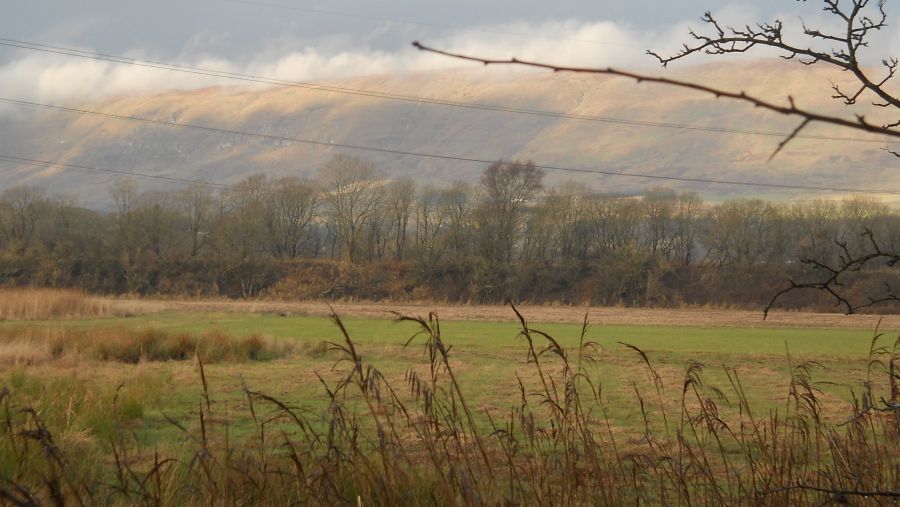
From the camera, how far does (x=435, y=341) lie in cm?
297

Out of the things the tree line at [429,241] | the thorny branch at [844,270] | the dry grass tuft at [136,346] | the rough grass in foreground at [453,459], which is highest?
the tree line at [429,241]

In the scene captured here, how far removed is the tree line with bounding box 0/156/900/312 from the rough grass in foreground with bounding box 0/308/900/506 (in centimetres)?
5043

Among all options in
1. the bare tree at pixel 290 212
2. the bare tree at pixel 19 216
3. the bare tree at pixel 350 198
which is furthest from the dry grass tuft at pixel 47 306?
the bare tree at pixel 290 212

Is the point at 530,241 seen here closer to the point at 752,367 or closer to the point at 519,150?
the point at 752,367

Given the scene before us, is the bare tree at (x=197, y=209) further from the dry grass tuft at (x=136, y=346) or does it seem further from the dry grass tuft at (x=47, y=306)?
the dry grass tuft at (x=136, y=346)

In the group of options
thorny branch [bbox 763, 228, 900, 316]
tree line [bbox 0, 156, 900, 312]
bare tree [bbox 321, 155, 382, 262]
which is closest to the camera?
thorny branch [bbox 763, 228, 900, 316]

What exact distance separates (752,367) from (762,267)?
4443 cm

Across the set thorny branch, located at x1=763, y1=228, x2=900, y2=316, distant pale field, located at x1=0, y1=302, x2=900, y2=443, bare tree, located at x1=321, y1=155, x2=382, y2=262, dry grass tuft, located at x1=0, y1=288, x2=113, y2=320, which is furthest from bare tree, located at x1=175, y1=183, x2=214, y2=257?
thorny branch, located at x1=763, y1=228, x2=900, y2=316

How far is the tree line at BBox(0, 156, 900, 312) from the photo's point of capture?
61031mm

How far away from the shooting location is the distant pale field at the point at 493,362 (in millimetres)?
13255

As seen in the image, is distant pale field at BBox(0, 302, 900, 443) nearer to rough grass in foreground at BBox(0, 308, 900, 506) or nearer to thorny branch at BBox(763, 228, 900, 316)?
rough grass in foreground at BBox(0, 308, 900, 506)

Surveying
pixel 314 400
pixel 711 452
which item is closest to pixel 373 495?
pixel 711 452

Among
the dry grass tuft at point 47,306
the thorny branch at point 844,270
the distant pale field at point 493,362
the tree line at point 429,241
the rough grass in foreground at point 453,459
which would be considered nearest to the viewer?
the thorny branch at point 844,270

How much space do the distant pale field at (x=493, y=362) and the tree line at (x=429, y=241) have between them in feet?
54.2
